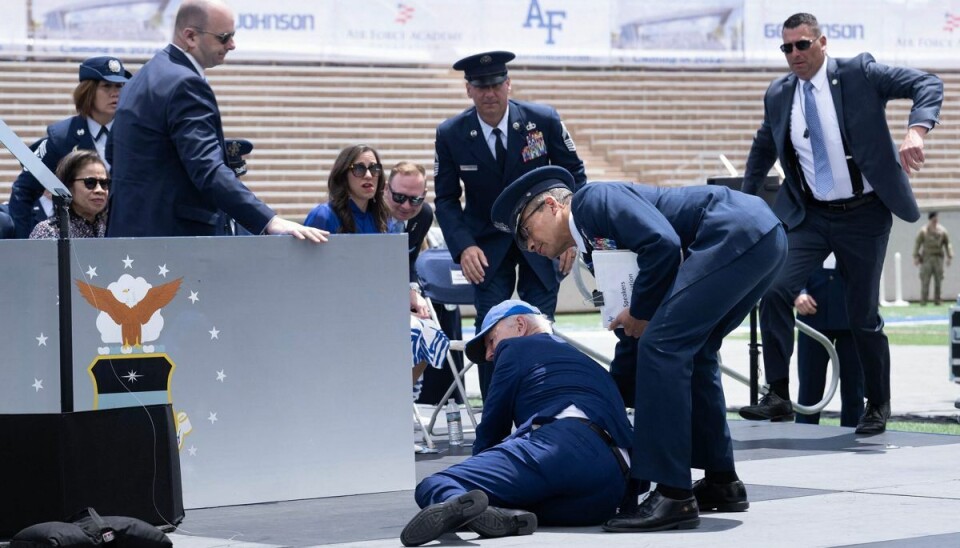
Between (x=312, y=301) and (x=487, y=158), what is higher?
(x=487, y=158)

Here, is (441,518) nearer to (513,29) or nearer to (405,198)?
(405,198)

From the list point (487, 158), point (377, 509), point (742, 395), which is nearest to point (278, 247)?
point (377, 509)

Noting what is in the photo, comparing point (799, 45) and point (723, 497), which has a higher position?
point (799, 45)

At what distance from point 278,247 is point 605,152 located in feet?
70.9

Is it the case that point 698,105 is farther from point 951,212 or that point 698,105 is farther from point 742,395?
point 742,395

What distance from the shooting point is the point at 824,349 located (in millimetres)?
9062

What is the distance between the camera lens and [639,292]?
5.09 meters

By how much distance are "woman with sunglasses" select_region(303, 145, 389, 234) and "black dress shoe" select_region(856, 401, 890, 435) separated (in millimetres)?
2534

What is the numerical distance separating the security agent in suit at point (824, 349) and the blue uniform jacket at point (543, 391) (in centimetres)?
338

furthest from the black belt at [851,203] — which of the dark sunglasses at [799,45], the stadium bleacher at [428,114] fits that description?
the stadium bleacher at [428,114]

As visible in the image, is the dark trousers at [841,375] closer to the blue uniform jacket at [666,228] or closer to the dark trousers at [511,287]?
the dark trousers at [511,287]

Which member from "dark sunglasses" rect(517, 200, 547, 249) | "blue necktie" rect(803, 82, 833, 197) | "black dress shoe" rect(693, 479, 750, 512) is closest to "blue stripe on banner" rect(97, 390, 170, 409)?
"dark sunglasses" rect(517, 200, 547, 249)

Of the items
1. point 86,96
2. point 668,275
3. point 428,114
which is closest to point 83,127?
point 86,96

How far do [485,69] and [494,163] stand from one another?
47 cm
